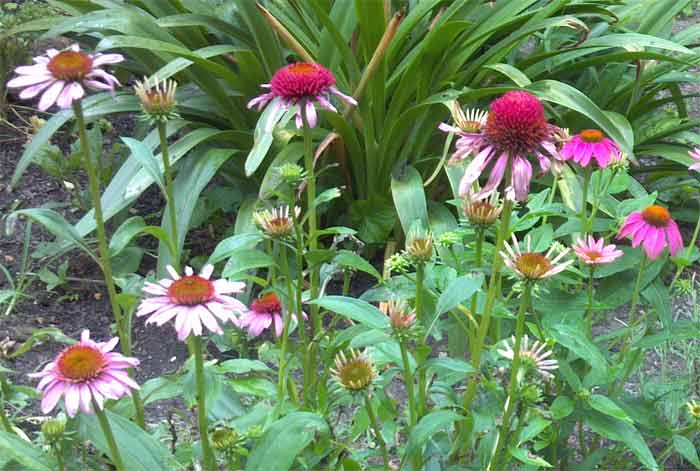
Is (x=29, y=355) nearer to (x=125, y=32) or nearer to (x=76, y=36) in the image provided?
(x=125, y=32)

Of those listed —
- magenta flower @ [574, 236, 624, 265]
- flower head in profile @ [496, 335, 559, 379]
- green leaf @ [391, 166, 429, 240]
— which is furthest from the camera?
green leaf @ [391, 166, 429, 240]

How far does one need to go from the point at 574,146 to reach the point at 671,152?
1.56 metres

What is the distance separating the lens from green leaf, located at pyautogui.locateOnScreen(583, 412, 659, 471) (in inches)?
58.0

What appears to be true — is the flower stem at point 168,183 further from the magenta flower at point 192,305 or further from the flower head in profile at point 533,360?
the flower head in profile at point 533,360

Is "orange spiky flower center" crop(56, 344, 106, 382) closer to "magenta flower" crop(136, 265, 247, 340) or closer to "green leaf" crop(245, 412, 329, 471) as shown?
"magenta flower" crop(136, 265, 247, 340)

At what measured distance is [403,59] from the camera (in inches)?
115

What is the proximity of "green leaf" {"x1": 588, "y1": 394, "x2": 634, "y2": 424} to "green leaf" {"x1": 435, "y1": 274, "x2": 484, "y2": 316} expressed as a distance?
0.33 metres

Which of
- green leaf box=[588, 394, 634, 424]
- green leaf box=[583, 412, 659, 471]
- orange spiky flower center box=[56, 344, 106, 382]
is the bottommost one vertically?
green leaf box=[583, 412, 659, 471]

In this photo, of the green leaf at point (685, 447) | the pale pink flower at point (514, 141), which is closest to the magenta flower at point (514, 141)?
the pale pink flower at point (514, 141)

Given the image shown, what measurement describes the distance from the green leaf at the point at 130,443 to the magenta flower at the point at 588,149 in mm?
796

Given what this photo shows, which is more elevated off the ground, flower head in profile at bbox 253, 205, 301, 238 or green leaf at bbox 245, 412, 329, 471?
flower head in profile at bbox 253, 205, 301, 238

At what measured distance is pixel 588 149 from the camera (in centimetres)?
156

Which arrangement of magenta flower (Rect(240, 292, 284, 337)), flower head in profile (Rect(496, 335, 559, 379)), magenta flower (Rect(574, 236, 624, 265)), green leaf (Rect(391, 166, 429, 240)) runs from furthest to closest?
1. green leaf (Rect(391, 166, 429, 240))
2. magenta flower (Rect(240, 292, 284, 337))
3. magenta flower (Rect(574, 236, 624, 265))
4. flower head in profile (Rect(496, 335, 559, 379))

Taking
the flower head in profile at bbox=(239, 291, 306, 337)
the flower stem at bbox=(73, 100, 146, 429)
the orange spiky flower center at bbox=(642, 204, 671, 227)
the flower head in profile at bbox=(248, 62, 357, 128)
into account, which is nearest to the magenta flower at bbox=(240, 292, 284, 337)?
the flower head in profile at bbox=(239, 291, 306, 337)
